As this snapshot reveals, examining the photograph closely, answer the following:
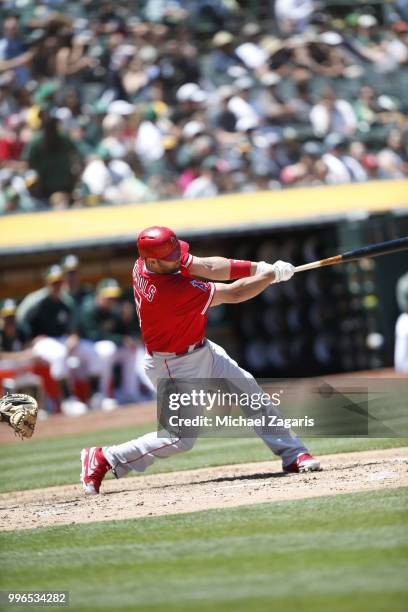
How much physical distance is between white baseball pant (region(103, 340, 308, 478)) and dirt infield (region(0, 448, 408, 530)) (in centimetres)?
18

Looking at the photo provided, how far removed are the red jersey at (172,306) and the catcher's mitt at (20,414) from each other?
0.88m

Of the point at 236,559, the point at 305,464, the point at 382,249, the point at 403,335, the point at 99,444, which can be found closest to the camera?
the point at 236,559

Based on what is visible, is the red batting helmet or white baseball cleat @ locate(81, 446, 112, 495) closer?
the red batting helmet

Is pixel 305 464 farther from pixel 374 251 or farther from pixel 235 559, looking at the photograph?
pixel 235 559

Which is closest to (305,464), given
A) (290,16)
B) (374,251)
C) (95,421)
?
(374,251)

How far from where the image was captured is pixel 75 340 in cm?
1246

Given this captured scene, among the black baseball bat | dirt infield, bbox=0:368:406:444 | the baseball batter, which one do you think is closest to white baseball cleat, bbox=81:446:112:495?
the baseball batter

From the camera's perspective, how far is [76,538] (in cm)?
488

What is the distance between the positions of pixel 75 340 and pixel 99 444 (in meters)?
3.57

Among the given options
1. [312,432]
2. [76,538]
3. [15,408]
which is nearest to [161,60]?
[312,432]

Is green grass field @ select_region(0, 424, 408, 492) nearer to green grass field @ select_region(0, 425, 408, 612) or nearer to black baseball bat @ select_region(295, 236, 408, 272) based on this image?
black baseball bat @ select_region(295, 236, 408, 272)

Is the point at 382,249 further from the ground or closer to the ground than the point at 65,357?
further from the ground

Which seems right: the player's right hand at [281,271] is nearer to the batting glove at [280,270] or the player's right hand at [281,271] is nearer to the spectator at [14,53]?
the batting glove at [280,270]

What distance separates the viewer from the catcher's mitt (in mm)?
6469
